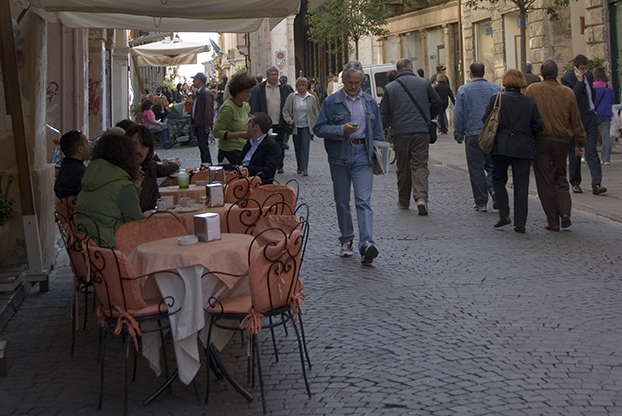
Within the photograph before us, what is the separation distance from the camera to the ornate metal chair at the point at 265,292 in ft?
15.4

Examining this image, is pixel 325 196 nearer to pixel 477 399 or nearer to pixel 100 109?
pixel 100 109

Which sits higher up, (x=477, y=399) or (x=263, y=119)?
(x=263, y=119)

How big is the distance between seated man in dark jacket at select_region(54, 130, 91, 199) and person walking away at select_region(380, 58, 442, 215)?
484 cm

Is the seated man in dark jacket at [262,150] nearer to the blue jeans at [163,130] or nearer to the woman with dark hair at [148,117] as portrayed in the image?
the woman with dark hair at [148,117]

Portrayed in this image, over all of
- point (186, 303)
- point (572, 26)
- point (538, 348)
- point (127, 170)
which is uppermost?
point (572, 26)

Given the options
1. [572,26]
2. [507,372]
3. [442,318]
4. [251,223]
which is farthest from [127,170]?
[572,26]

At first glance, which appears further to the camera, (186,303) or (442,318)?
(442,318)

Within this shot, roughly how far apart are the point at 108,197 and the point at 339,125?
305cm

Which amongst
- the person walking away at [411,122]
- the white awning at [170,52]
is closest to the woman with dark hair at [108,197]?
the person walking away at [411,122]

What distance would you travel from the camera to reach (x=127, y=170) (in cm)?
623

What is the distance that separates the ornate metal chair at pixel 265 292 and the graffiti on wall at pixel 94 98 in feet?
40.2

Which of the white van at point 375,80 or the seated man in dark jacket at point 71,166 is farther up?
the white van at point 375,80

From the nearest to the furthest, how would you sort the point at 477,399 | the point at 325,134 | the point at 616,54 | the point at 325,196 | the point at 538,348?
the point at 477,399 < the point at 538,348 < the point at 325,134 < the point at 325,196 < the point at 616,54

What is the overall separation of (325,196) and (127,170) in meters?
7.35
